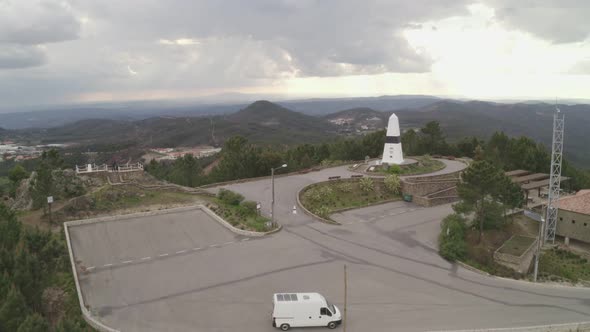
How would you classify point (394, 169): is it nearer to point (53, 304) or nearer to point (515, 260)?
point (515, 260)

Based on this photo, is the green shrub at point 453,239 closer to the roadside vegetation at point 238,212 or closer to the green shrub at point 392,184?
the green shrub at point 392,184

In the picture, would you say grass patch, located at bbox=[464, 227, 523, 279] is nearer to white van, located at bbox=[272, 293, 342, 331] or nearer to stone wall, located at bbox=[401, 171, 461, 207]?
stone wall, located at bbox=[401, 171, 461, 207]

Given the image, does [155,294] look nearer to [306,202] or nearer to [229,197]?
[229,197]

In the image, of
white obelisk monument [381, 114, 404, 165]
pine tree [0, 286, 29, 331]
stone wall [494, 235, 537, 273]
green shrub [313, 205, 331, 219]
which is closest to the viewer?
pine tree [0, 286, 29, 331]

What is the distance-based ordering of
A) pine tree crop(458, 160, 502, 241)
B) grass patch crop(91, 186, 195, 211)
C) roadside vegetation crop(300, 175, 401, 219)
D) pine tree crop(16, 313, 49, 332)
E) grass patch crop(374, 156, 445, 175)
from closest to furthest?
pine tree crop(16, 313, 49, 332)
pine tree crop(458, 160, 502, 241)
grass patch crop(91, 186, 195, 211)
roadside vegetation crop(300, 175, 401, 219)
grass patch crop(374, 156, 445, 175)

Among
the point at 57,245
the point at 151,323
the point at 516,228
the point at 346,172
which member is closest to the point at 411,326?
the point at 151,323

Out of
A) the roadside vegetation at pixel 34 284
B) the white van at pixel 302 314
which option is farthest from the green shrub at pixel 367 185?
the roadside vegetation at pixel 34 284

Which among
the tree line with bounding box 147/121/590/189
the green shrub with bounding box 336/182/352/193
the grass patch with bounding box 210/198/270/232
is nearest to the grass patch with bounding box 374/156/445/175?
the tree line with bounding box 147/121/590/189
